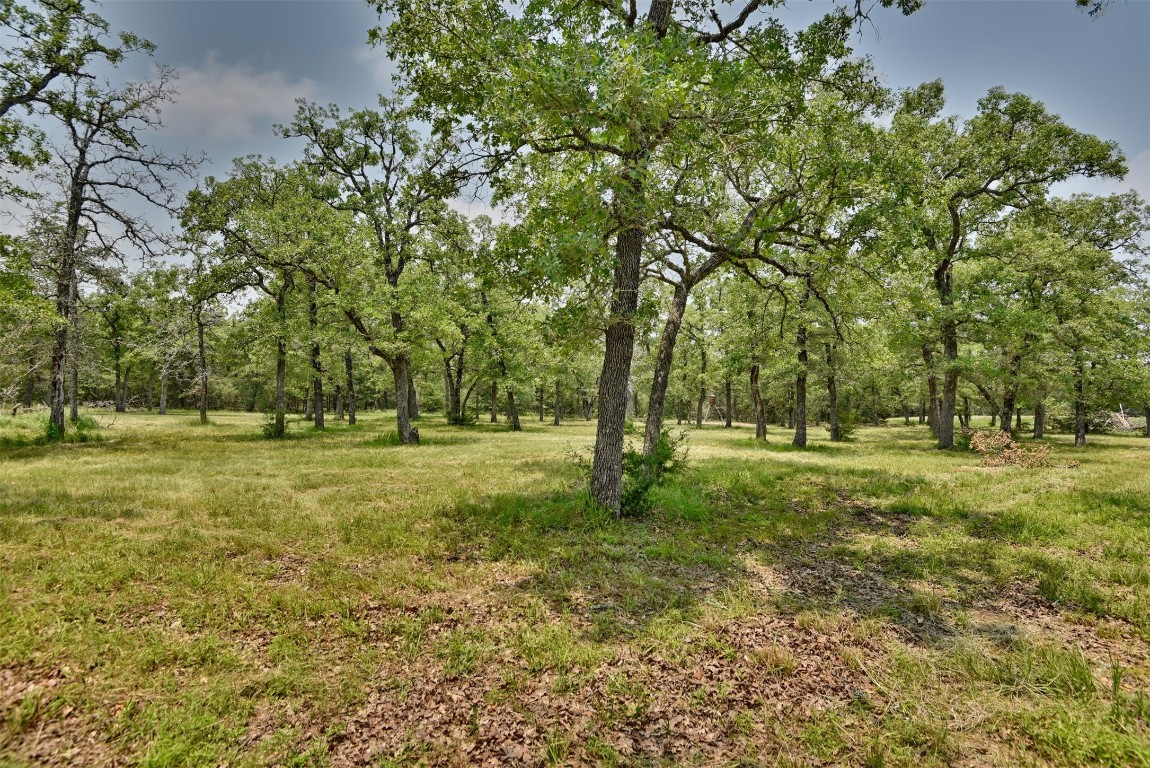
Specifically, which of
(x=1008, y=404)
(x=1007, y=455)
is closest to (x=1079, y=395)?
(x=1008, y=404)

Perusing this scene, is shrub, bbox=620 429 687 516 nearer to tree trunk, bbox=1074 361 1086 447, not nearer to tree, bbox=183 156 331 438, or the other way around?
tree, bbox=183 156 331 438

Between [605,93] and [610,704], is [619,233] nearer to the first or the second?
[605,93]

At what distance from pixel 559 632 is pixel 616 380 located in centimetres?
514

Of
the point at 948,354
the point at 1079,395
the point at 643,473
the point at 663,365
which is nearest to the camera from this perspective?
the point at 643,473

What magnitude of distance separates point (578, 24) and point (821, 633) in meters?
11.0

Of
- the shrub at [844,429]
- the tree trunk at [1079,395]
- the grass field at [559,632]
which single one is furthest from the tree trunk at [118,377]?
the tree trunk at [1079,395]

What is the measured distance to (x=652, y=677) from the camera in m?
4.27

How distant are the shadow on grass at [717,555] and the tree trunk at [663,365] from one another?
161 cm

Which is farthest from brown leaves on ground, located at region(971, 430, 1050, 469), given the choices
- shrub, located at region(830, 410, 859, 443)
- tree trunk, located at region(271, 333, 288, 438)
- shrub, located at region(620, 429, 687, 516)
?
tree trunk, located at region(271, 333, 288, 438)

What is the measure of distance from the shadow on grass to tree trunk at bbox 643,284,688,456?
1.61 m

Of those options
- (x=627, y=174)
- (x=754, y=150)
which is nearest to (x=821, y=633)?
(x=627, y=174)

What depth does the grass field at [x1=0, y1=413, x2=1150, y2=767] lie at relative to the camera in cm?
346

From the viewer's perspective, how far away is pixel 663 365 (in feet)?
39.6

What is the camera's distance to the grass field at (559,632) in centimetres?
346
